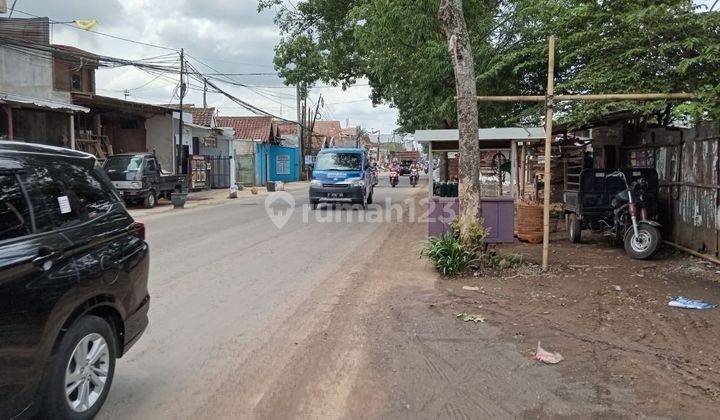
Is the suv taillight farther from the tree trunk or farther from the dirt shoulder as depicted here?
the tree trunk

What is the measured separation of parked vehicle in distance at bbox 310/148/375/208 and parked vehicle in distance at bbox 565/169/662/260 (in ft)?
30.4

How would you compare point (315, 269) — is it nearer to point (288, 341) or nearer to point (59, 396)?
point (288, 341)

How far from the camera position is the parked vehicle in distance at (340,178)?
1955cm

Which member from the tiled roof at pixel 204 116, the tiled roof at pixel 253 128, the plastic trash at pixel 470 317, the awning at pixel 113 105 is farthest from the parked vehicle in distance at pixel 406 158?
the plastic trash at pixel 470 317

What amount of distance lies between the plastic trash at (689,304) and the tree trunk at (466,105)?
287 cm

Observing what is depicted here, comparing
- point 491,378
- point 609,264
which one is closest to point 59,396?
point 491,378

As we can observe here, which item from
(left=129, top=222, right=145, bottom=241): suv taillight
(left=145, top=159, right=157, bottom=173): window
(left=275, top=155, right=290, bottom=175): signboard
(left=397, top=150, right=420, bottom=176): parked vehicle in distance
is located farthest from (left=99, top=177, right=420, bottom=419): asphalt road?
(left=397, top=150, right=420, bottom=176): parked vehicle in distance

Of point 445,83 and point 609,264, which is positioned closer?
point 609,264

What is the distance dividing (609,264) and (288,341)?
5631mm

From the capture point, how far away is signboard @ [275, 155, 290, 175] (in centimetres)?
4772

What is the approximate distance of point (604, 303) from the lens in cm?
663

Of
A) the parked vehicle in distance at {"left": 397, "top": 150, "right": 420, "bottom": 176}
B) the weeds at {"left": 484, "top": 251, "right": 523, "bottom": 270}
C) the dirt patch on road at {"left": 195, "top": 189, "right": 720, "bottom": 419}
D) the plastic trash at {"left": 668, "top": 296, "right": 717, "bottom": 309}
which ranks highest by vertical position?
the parked vehicle in distance at {"left": 397, "top": 150, "right": 420, "bottom": 176}

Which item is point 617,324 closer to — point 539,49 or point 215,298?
point 215,298

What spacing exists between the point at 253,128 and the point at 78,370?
43.5 meters
